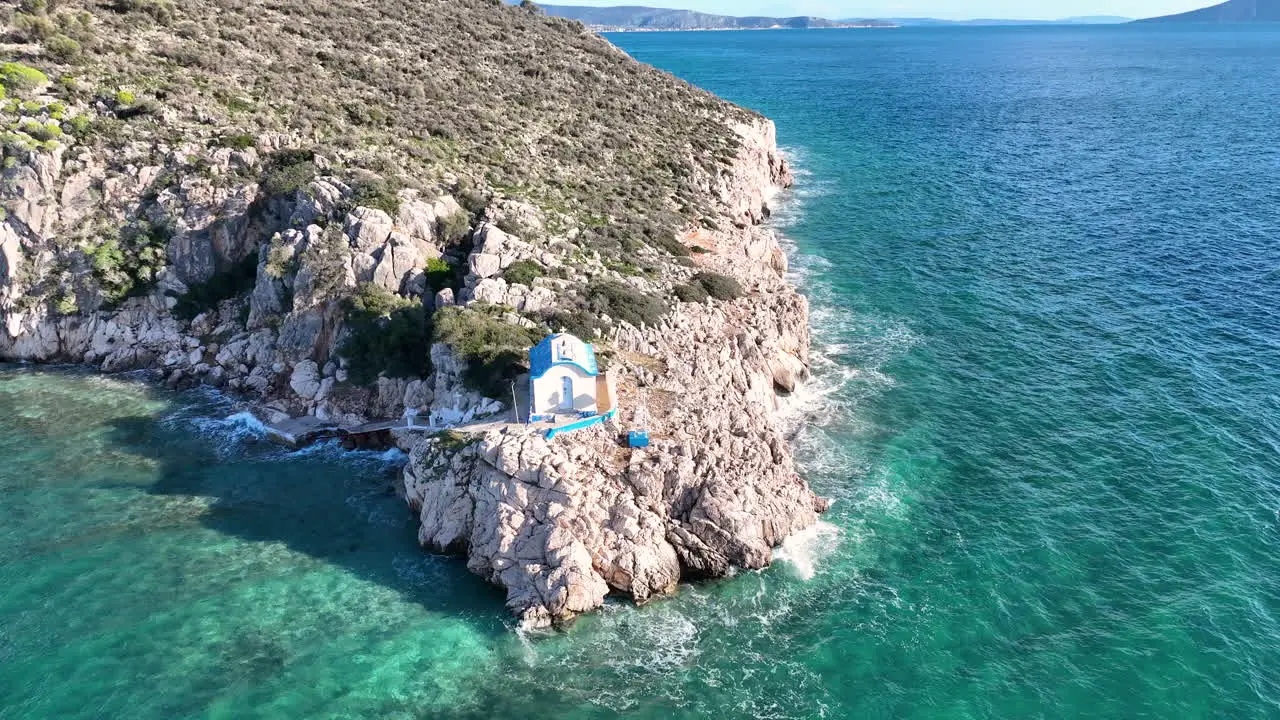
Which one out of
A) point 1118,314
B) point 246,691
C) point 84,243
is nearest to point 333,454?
point 246,691

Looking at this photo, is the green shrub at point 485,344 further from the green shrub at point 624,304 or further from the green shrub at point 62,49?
the green shrub at point 62,49

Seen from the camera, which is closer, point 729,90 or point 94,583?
point 94,583

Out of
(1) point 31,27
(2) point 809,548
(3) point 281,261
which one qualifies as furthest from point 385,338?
(1) point 31,27

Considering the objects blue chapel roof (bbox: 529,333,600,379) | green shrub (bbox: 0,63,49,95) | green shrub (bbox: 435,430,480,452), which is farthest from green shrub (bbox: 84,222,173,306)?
blue chapel roof (bbox: 529,333,600,379)

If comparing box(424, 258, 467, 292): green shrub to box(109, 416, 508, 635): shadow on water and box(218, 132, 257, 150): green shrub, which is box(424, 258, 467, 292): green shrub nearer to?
box(109, 416, 508, 635): shadow on water

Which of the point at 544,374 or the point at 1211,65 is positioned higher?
the point at 1211,65

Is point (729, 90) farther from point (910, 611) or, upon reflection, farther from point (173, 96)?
point (910, 611)

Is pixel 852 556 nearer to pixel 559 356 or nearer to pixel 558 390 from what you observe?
pixel 558 390

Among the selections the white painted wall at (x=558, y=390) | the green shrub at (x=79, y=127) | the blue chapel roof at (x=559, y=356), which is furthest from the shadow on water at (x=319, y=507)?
the green shrub at (x=79, y=127)
